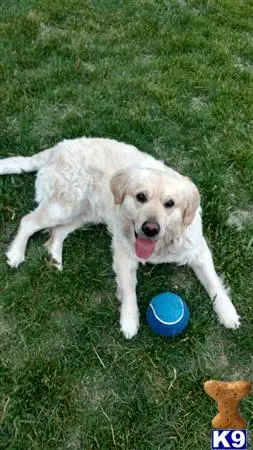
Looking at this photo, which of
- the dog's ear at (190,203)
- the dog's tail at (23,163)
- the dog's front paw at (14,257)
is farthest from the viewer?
the dog's tail at (23,163)

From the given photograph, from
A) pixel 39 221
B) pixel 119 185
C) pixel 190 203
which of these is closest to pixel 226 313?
pixel 190 203

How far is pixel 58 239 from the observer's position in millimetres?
3945

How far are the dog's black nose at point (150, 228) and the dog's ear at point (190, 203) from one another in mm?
232

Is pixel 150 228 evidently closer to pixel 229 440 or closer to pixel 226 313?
pixel 226 313

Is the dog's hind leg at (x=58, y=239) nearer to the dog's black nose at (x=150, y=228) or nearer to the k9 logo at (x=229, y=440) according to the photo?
the dog's black nose at (x=150, y=228)

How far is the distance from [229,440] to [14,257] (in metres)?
1.72

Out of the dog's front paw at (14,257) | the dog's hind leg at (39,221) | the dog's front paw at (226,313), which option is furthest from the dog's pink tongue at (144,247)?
the dog's front paw at (14,257)

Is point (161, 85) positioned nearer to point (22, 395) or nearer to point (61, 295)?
point (61, 295)

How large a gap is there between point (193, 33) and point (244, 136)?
170 centimetres

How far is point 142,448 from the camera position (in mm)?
2916

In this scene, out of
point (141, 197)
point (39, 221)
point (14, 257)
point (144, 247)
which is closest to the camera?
point (141, 197)

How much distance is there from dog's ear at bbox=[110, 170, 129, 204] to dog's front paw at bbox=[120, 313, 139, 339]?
2.25 ft

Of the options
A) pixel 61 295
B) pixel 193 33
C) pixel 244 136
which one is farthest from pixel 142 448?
pixel 193 33

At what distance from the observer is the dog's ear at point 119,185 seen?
3.51m
